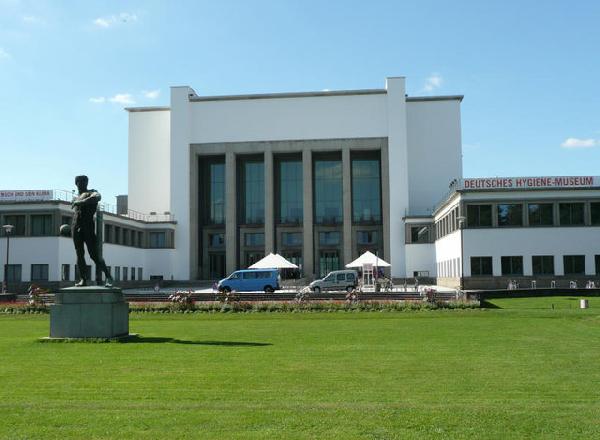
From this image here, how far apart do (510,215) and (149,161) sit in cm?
4865

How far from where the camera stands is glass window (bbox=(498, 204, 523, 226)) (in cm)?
5750

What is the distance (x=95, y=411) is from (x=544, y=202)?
52.1m

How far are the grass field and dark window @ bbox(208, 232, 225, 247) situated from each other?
209 feet

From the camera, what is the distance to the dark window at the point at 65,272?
6192 centimetres

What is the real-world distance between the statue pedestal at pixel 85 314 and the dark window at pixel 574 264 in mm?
45167

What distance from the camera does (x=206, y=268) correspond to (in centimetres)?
8588

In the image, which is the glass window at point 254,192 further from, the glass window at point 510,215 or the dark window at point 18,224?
the glass window at point 510,215

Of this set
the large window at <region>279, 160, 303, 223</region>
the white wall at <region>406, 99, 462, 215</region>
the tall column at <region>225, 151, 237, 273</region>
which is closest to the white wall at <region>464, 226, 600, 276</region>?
the white wall at <region>406, 99, 462, 215</region>

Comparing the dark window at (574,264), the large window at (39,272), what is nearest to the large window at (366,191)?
the dark window at (574,264)

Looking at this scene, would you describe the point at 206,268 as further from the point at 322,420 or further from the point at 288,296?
the point at 322,420

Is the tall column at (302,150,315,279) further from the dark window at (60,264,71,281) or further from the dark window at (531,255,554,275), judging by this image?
the dark window at (531,255,554,275)

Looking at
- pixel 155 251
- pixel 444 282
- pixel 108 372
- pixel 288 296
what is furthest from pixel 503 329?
pixel 155 251

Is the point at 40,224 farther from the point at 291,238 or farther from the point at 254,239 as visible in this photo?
the point at 291,238

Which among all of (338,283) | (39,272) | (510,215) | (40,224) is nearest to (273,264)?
(338,283)
